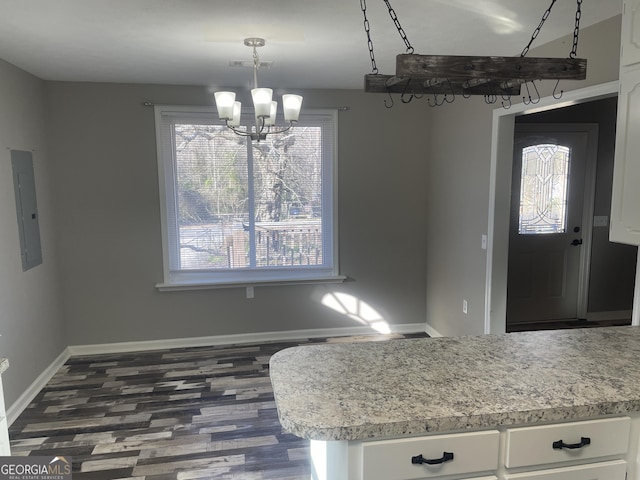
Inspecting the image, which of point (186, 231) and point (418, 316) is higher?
point (186, 231)

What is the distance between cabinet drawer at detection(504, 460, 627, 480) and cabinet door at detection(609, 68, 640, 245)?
915mm

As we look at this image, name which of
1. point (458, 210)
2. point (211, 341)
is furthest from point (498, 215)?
point (211, 341)

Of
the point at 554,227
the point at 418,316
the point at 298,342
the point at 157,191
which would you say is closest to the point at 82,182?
the point at 157,191

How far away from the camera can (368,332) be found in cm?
459

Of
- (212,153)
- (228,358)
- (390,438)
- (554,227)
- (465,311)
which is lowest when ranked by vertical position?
(228,358)

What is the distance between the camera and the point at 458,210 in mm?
3947

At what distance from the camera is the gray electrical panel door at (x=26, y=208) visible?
3.22 metres

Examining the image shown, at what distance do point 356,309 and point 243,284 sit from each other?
Answer: 1.16m

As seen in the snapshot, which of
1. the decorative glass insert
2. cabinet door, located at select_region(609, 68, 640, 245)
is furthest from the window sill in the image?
cabinet door, located at select_region(609, 68, 640, 245)

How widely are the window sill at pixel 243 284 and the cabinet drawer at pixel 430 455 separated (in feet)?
10.1

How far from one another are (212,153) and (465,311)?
8.67ft

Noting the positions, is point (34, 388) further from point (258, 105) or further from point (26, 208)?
point (258, 105)

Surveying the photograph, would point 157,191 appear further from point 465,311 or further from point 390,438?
point 390,438

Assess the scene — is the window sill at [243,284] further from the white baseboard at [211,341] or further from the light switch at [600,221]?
the light switch at [600,221]
